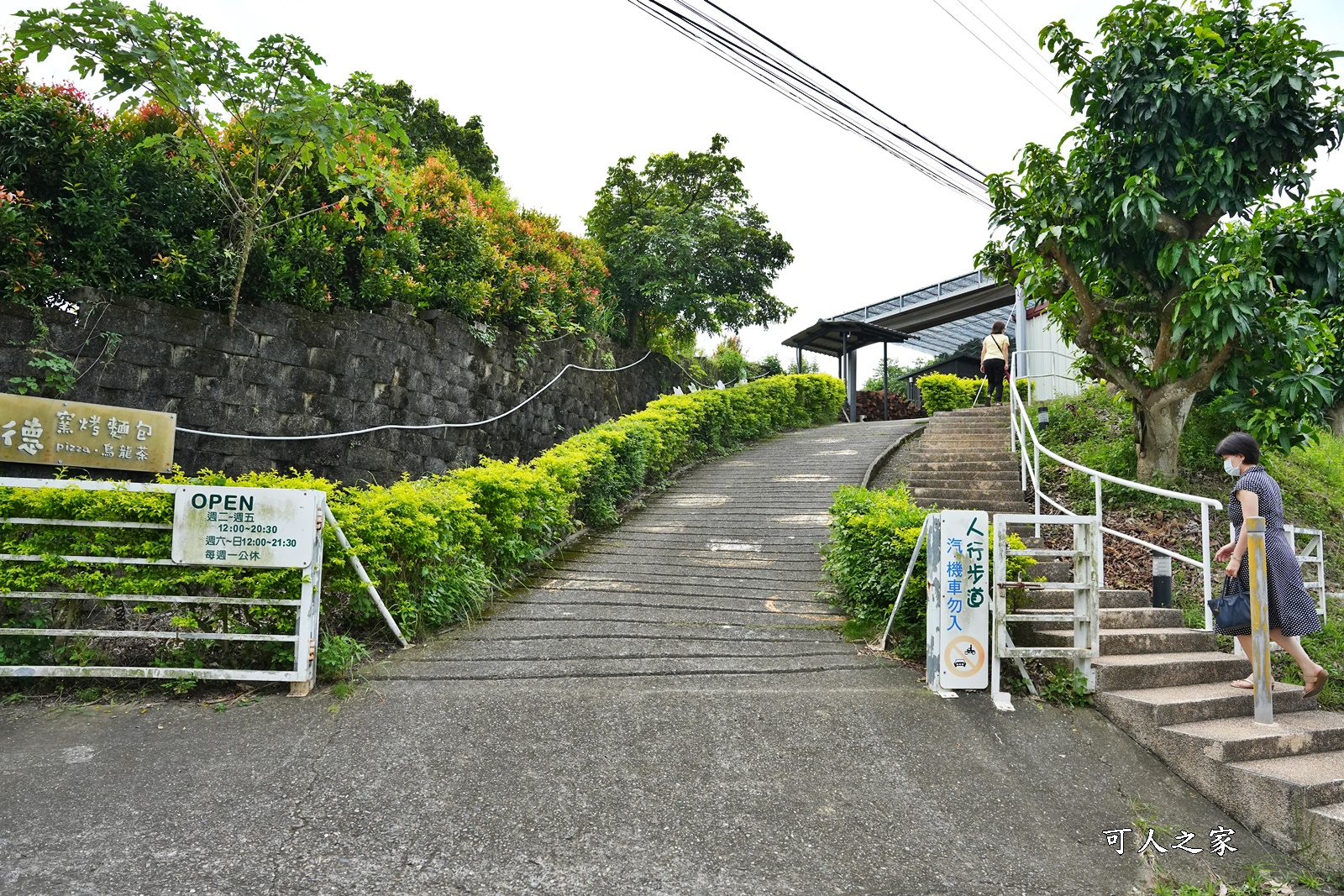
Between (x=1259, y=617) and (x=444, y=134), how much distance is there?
18.4 m

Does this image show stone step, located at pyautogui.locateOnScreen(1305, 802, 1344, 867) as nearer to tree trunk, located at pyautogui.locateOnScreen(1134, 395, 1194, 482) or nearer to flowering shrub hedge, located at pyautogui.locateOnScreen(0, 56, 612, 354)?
tree trunk, located at pyautogui.locateOnScreen(1134, 395, 1194, 482)

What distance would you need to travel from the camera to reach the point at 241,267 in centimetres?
695

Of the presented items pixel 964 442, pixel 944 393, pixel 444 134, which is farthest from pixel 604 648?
pixel 944 393

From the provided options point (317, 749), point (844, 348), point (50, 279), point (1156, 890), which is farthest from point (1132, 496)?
point (844, 348)

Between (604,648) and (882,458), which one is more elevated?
(882,458)

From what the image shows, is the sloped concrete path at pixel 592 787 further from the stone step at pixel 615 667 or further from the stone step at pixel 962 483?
the stone step at pixel 962 483

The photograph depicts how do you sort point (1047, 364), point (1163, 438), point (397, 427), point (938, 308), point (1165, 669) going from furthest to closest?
point (938, 308), point (1047, 364), point (397, 427), point (1163, 438), point (1165, 669)

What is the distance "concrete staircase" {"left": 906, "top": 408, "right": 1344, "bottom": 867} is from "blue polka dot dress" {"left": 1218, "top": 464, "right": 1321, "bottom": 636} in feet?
1.85

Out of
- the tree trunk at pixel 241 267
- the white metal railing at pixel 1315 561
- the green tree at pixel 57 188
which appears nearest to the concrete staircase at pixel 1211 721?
the white metal railing at pixel 1315 561

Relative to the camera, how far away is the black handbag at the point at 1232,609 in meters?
4.62

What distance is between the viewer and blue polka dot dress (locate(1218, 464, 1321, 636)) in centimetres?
459

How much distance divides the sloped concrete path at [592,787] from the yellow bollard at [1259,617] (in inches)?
31.5

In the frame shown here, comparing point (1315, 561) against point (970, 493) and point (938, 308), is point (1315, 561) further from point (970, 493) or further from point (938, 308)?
point (938, 308)

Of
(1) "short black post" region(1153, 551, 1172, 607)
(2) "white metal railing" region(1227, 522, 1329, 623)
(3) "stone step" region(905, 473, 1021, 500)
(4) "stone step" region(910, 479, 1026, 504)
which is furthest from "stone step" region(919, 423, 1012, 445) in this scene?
(1) "short black post" region(1153, 551, 1172, 607)
